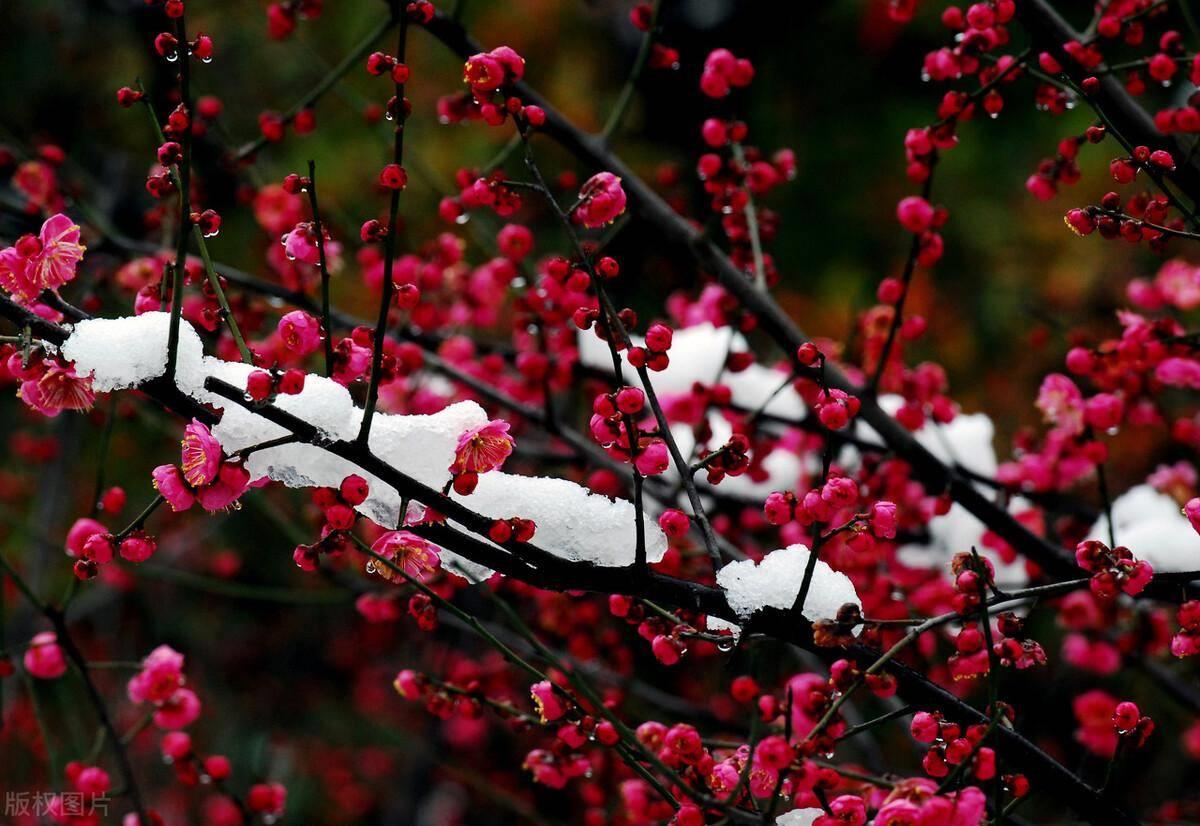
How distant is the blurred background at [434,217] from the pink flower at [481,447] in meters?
4.06

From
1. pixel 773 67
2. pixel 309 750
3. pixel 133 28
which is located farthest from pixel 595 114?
pixel 309 750

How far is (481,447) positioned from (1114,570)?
797 mm

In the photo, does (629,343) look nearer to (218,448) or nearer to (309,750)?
(218,448)

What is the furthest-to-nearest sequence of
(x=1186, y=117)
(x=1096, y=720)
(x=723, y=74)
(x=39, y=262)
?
(x=1096, y=720)
(x=723, y=74)
(x=1186, y=117)
(x=39, y=262)

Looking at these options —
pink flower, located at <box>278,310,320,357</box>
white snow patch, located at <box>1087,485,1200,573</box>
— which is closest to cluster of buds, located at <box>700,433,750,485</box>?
pink flower, located at <box>278,310,320,357</box>

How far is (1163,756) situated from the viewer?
16.2ft

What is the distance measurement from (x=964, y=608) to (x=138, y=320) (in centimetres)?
105

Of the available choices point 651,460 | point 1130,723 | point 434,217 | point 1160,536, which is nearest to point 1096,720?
point 1160,536

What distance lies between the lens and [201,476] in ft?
3.90

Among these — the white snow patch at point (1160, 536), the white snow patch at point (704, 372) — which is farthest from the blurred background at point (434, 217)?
the white snow patch at point (1160, 536)

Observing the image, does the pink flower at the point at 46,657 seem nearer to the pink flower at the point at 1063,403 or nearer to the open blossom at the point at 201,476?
the open blossom at the point at 201,476

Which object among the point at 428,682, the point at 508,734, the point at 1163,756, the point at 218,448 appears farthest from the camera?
the point at 508,734

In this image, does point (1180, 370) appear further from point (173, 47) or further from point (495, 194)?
point (173, 47)

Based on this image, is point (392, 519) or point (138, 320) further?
point (392, 519)
